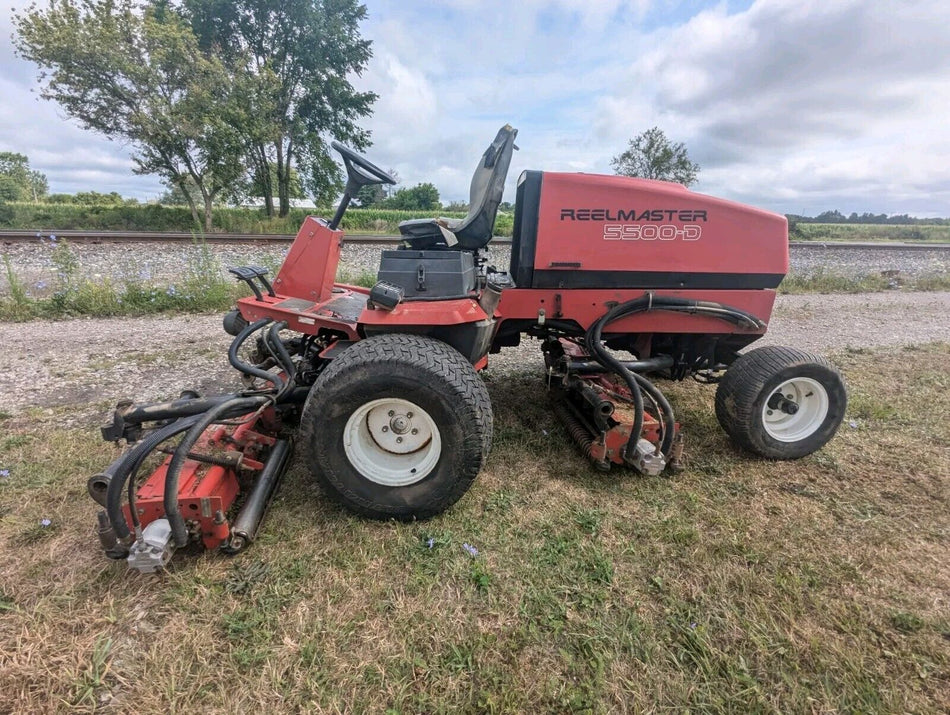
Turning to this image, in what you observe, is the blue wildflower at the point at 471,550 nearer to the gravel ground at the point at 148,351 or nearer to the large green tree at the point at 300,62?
the gravel ground at the point at 148,351

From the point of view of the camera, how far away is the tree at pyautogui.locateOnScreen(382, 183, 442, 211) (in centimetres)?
3791

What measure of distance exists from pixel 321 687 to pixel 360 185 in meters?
2.79

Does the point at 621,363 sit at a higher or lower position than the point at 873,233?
lower

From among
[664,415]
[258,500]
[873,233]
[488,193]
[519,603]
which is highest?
[873,233]

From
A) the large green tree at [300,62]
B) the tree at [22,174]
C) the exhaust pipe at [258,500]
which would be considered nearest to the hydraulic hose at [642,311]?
the exhaust pipe at [258,500]

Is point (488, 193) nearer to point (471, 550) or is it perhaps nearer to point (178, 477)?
point (471, 550)

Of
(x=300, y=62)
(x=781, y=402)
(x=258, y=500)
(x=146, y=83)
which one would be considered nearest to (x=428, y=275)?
(x=258, y=500)

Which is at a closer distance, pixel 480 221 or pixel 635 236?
pixel 635 236

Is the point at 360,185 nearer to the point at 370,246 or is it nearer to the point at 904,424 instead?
the point at 904,424

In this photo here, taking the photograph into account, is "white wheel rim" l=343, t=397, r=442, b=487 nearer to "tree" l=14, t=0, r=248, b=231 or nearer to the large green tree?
"tree" l=14, t=0, r=248, b=231

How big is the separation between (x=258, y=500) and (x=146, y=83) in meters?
18.2

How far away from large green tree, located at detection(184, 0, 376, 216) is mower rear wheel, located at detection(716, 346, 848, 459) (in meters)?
20.2

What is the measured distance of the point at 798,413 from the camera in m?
2.91

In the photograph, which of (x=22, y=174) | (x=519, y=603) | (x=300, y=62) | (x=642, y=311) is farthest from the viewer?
(x=22, y=174)
